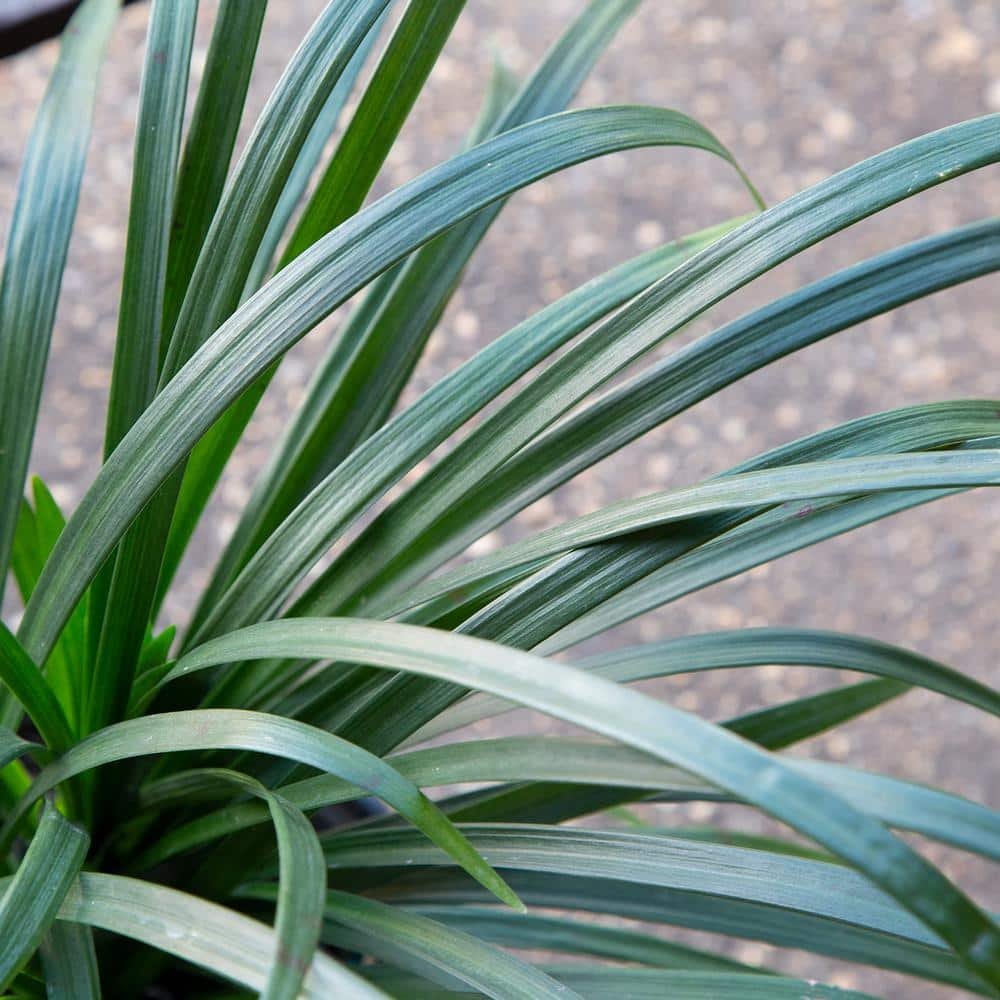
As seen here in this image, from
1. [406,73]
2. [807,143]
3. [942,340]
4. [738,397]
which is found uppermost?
[807,143]

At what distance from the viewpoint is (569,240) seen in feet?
4.07

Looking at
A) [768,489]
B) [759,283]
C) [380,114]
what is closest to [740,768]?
[768,489]

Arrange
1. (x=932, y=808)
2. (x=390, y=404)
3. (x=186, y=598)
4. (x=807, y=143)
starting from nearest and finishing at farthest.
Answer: (x=932, y=808), (x=390, y=404), (x=186, y=598), (x=807, y=143)

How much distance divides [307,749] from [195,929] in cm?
7

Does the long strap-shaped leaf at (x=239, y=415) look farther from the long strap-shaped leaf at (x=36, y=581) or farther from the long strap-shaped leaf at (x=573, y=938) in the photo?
the long strap-shaped leaf at (x=573, y=938)

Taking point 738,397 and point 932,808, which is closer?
point 932,808

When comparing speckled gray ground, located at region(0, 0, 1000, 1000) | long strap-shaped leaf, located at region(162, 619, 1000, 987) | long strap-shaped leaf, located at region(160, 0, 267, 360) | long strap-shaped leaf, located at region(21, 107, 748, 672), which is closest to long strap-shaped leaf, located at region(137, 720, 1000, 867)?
long strap-shaped leaf, located at region(162, 619, 1000, 987)

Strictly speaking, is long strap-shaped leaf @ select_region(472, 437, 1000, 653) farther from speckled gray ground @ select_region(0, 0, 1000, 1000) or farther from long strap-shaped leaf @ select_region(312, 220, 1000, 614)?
speckled gray ground @ select_region(0, 0, 1000, 1000)

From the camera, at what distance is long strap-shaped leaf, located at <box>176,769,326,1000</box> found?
303 mm

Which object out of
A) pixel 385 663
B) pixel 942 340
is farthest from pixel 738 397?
pixel 385 663

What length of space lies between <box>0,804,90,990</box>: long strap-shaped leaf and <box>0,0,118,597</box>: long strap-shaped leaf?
0.54 ft

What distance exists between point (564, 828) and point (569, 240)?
881mm

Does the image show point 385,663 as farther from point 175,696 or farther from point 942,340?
point 942,340

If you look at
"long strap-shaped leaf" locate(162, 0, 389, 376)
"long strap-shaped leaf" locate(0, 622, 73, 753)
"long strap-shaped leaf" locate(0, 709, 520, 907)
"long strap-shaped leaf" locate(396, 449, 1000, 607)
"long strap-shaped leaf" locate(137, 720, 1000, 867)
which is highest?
"long strap-shaped leaf" locate(162, 0, 389, 376)
